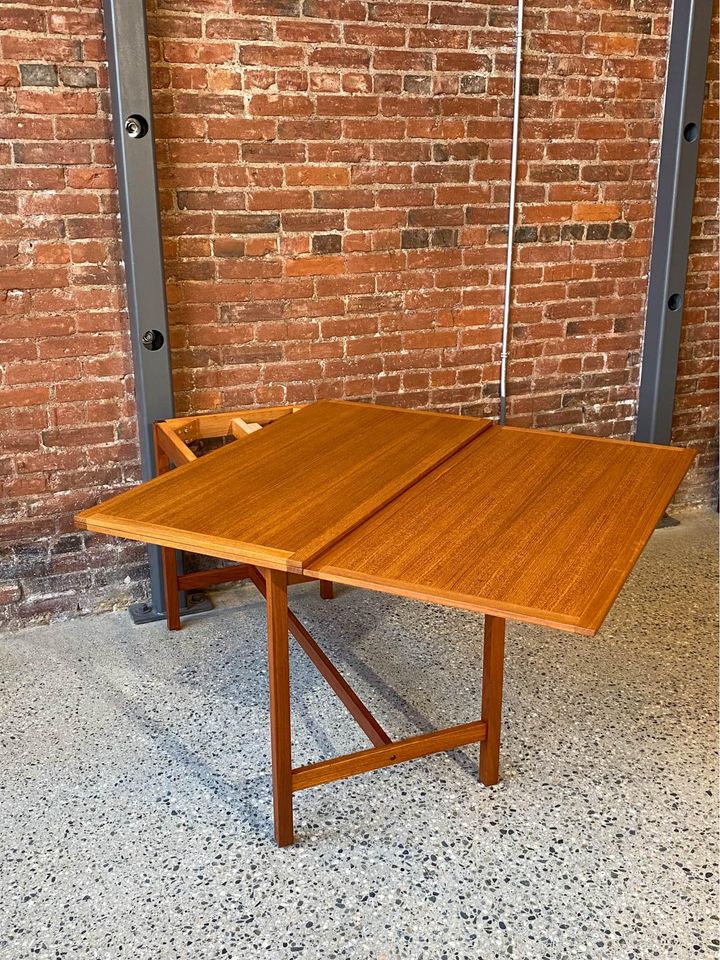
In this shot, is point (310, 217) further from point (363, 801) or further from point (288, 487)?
point (363, 801)

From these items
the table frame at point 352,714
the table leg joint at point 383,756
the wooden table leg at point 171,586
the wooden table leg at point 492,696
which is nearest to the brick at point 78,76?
the table frame at point 352,714

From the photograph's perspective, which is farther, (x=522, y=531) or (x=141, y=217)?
(x=141, y=217)

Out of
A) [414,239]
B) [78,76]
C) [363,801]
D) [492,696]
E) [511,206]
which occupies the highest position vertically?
[78,76]

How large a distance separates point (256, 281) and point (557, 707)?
5.72ft

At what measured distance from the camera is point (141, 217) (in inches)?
110

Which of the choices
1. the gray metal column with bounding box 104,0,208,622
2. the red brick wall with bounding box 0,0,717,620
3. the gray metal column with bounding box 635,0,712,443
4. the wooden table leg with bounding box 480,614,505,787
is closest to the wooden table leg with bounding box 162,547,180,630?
the gray metal column with bounding box 104,0,208,622

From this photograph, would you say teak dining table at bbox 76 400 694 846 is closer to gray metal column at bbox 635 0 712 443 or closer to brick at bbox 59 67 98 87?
brick at bbox 59 67 98 87

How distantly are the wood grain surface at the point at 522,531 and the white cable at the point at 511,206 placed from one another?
100 cm

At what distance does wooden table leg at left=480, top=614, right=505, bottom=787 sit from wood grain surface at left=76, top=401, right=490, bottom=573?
43 cm

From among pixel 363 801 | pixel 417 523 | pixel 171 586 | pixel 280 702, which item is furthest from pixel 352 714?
pixel 171 586

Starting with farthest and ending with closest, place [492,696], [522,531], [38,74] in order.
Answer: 1. [38,74]
2. [492,696]
3. [522,531]

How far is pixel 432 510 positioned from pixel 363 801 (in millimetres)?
797

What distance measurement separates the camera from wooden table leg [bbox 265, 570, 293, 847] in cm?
199

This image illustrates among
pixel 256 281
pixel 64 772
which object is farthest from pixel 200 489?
pixel 256 281
